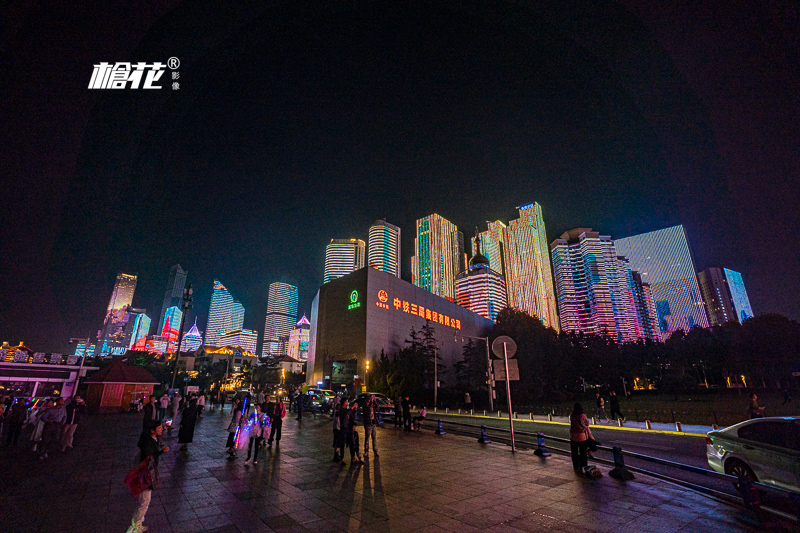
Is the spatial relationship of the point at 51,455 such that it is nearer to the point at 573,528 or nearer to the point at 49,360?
the point at 573,528

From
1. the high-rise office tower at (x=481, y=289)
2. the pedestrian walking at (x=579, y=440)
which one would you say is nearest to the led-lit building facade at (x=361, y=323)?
the pedestrian walking at (x=579, y=440)

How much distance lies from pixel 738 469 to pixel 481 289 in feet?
583

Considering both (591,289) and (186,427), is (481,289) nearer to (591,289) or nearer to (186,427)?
(591,289)

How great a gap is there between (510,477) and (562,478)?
4.30ft

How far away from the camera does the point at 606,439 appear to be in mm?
15688

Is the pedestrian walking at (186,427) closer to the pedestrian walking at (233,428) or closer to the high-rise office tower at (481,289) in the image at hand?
the pedestrian walking at (233,428)

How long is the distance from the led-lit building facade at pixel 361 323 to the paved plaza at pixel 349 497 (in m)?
44.3

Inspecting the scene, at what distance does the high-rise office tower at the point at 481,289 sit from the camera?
17862cm

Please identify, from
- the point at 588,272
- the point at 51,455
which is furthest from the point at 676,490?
the point at 588,272

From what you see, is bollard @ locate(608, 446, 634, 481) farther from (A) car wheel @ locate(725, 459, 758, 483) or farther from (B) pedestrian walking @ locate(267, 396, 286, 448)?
(B) pedestrian walking @ locate(267, 396, 286, 448)

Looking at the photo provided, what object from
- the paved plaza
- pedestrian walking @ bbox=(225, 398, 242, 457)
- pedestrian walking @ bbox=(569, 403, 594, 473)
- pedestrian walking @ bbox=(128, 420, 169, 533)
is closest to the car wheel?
the paved plaza

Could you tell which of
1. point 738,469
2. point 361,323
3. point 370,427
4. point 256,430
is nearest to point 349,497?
point 370,427

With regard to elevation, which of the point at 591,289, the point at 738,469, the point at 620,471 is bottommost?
the point at 620,471

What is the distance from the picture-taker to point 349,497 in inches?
288
